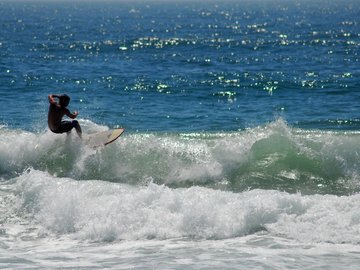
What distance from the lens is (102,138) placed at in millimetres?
16469

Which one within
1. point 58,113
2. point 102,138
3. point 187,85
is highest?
point 58,113

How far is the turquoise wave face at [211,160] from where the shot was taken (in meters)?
15.4

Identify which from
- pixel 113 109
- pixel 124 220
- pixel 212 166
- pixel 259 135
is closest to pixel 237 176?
pixel 212 166

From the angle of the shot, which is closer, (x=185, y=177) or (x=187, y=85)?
(x=185, y=177)

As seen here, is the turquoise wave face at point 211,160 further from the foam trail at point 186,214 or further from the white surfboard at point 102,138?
the foam trail at point 186,214

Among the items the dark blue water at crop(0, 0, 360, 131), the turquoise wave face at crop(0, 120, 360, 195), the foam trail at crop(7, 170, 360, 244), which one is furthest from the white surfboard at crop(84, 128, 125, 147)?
the dark blue water at crop(0, 0, 360, 131)

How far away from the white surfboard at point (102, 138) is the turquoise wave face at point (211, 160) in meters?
0.17

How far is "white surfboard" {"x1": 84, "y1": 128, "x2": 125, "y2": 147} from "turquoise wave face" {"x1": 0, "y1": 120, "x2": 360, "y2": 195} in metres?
0.17

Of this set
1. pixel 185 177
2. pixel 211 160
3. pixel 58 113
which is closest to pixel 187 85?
pixel 211 160

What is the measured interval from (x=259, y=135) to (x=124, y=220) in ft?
18.9

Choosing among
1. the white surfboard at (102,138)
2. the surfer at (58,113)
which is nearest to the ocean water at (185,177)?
the white surfboard at (102,138)

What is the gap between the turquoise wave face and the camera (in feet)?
50.4

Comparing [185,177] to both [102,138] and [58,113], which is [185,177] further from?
[58,113]

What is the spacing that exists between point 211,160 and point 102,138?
2746 mm
